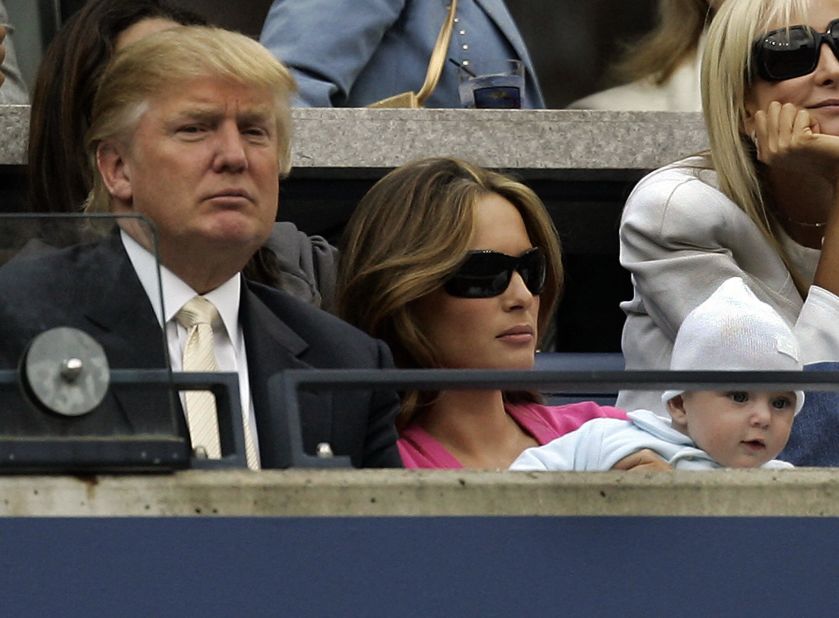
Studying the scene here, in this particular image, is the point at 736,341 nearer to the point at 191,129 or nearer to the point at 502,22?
the point at 191,129

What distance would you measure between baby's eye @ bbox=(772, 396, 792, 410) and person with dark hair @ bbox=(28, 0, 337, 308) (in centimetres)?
137

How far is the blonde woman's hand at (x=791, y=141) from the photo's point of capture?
11.7 feet

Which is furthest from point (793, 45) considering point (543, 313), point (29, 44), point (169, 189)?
point (29, 44)

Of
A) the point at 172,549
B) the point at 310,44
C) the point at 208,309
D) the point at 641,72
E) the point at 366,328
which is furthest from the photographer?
the point at 641,72

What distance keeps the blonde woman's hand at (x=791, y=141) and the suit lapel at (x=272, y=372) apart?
3.34ft

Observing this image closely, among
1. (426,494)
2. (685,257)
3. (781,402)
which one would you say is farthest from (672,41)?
(426,494)

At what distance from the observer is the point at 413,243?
10.7ft

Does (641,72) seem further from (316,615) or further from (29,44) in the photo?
(316,615)

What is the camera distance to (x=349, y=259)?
3336mm

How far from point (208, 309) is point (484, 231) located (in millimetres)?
562

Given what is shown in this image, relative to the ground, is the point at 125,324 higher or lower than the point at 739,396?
higher

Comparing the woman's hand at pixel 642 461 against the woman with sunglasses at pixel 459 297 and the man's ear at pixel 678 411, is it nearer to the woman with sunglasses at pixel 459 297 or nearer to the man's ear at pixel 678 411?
the man's ear at pixel 678 411

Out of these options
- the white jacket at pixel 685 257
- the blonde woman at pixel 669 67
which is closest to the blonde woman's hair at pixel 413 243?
the white jacket at pixel 685 257

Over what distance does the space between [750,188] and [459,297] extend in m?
0.66
